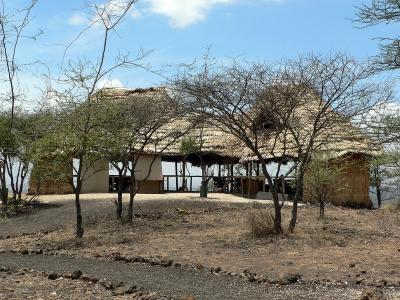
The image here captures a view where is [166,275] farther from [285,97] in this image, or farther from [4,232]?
[4,232]

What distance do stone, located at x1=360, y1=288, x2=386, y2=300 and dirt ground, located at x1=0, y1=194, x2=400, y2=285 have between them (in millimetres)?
804

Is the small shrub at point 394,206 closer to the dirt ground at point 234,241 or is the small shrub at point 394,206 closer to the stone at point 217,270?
the dirt ground at point 234,241

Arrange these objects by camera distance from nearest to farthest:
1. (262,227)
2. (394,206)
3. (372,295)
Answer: (372,295), (262,227), (394,206)

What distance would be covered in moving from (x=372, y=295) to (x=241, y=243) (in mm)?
5059

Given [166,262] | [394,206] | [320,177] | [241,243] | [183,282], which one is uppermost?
[320,177]

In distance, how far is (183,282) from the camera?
8.16 meters

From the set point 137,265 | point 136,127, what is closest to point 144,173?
point 136,127

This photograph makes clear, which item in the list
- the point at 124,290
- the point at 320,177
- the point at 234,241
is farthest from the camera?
the point at 320,177

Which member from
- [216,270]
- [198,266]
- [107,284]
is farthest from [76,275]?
[216,270]

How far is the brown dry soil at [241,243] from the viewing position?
8948 millimetres

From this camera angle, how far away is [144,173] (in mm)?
28156

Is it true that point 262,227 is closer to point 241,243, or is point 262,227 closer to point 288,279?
point 241,243

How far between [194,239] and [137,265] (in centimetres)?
281

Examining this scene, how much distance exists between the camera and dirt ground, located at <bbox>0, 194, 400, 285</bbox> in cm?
907
